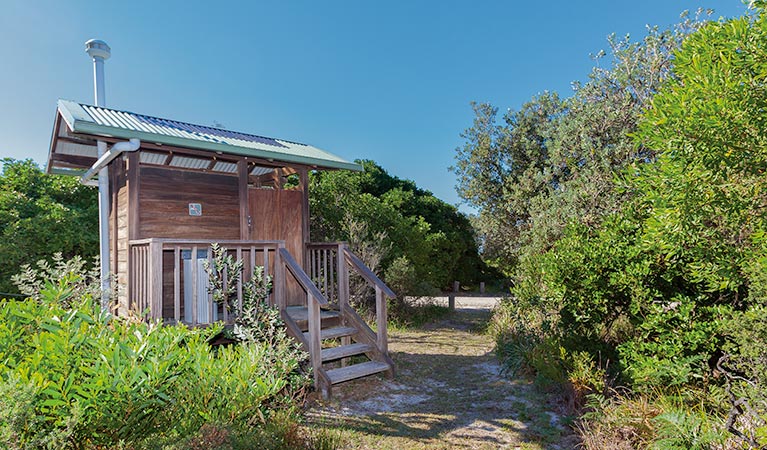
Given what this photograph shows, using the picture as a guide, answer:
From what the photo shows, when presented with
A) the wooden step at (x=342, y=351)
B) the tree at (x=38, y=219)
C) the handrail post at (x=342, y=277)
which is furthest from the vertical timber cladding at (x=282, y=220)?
the tree at (x=38, y=219)

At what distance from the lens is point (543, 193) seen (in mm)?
9383

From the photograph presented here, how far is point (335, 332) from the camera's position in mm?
5496

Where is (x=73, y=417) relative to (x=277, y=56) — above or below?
below

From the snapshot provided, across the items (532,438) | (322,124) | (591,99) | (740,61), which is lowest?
(532,438)

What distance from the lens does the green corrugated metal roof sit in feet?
14.8

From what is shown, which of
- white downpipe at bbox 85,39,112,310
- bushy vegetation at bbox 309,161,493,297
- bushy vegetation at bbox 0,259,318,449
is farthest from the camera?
bushy vegetation at bbox 309,161,493,297

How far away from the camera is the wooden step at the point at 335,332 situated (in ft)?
17.4

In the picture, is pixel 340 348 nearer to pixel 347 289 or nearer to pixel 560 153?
pixel 347 289

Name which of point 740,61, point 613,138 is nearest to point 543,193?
point 613,138

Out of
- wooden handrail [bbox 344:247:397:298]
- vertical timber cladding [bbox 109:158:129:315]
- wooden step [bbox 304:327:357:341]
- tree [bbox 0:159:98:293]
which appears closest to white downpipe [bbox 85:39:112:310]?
vertical timber cladding [bbox 109:158:129:315]

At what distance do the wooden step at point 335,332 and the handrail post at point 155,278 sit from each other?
1.91 meters

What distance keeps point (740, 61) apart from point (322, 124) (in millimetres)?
12294

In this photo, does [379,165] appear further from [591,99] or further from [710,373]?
[710,373]

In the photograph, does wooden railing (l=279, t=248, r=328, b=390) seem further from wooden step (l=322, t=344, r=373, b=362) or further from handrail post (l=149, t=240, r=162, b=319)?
handrail post (l=149, t=240, r=162, b=319)
